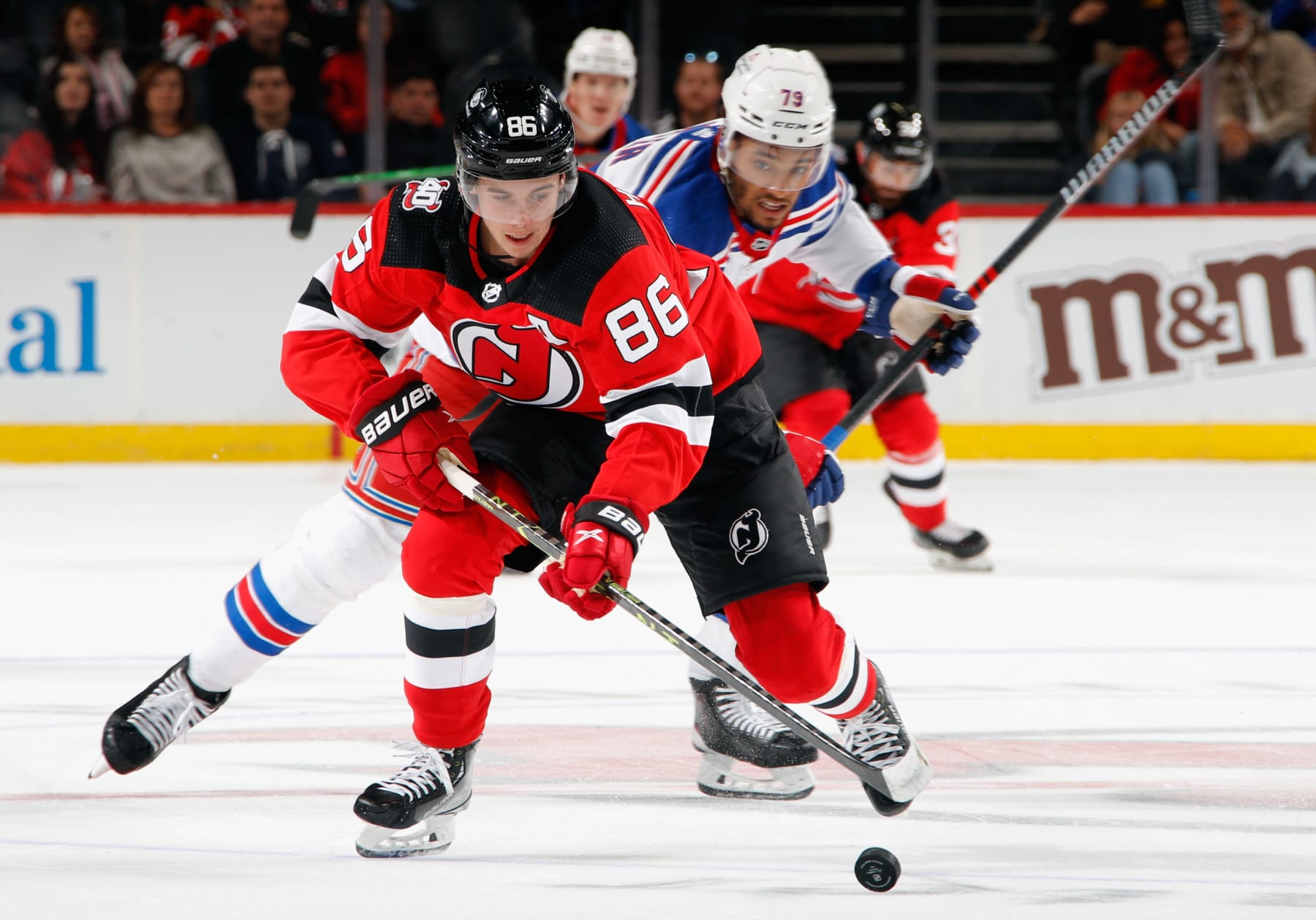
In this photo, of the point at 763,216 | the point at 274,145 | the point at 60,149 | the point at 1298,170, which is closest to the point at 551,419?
the point at 763,216

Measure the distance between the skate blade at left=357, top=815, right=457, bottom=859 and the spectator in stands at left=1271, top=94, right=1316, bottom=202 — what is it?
538cm

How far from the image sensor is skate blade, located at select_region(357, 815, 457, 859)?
2.19 meters

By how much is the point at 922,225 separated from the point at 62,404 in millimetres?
3395

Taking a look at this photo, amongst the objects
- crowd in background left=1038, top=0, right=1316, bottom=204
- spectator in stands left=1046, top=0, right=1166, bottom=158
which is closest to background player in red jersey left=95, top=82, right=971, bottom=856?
crowd in background left=1038, top=0, right=1316, bottom=204

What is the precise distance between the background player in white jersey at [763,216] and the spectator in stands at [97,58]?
13.4 feet

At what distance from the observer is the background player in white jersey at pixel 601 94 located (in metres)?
4.83

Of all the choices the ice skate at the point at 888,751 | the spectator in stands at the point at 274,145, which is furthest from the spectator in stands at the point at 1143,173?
the ice skate at the point at 888,751

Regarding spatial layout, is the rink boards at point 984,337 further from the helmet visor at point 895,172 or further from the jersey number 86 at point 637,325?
the jersey number 86 at point 637,325

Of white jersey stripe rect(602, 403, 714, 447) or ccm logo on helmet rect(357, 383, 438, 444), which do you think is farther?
ccm logo on helmet rect(357, 383, 438, 444)

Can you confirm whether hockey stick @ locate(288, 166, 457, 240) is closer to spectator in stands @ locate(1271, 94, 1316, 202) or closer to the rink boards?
the rink boards

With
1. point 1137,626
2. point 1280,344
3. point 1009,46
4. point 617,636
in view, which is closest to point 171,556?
point 617,636

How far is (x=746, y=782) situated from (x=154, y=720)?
0.83 m

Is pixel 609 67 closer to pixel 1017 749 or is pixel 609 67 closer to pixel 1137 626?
pixel 1137 626

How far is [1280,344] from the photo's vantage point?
6.56 metres
